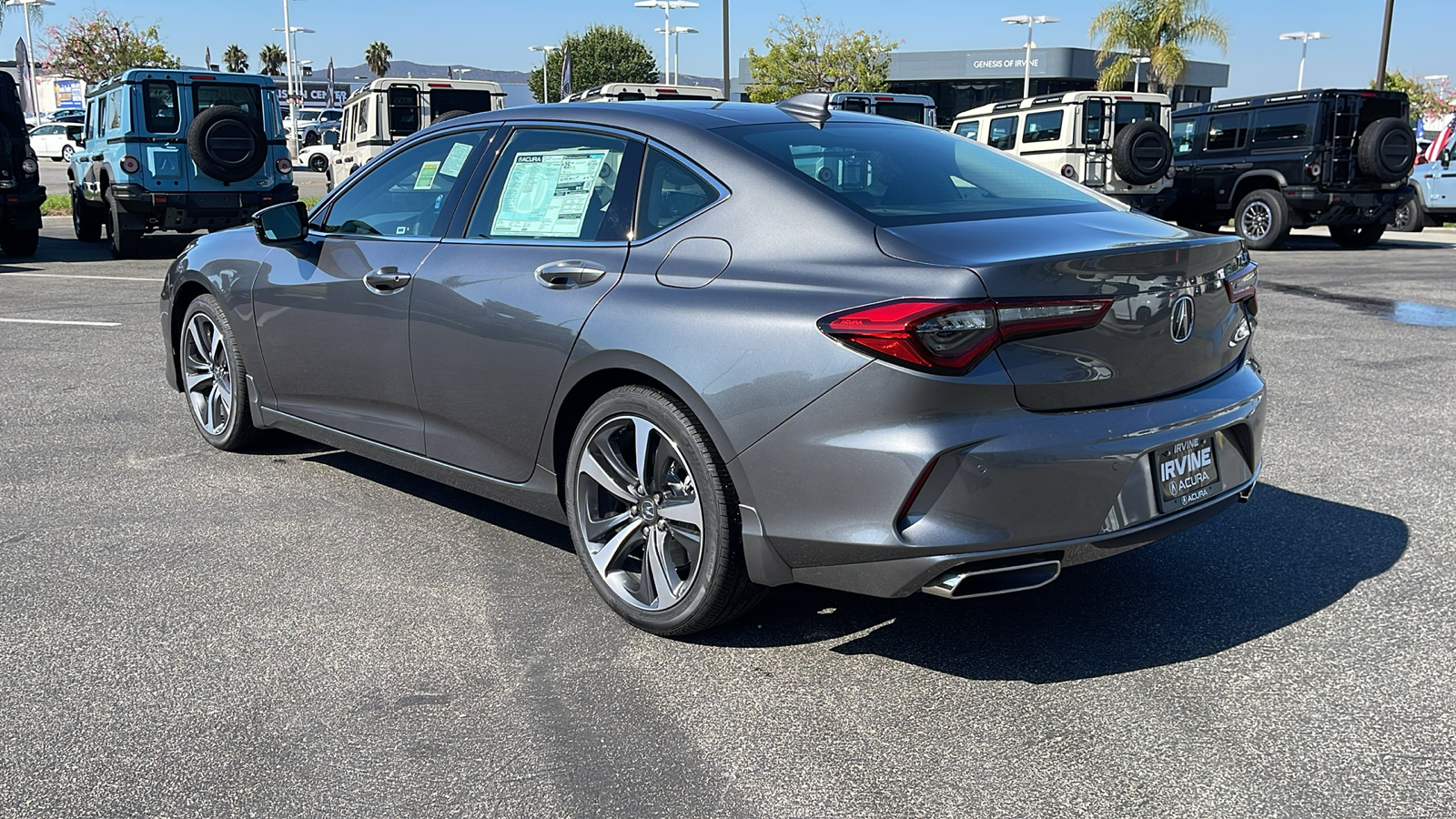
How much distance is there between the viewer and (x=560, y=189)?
3.99 metres

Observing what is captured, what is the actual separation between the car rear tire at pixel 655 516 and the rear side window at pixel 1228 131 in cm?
1685

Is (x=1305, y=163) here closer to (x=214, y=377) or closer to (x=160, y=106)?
(x=160, y=106)

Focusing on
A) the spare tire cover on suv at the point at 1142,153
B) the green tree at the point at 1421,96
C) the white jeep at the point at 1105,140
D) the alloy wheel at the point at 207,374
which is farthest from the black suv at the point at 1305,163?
the green tree at the point at 1421,96

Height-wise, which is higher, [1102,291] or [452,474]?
[1102,291]

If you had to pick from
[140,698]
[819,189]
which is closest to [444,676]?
[140,698]

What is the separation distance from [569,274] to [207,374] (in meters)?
2.80

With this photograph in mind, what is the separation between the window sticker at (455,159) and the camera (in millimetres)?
4383

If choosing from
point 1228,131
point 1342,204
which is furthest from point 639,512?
point 1228,131

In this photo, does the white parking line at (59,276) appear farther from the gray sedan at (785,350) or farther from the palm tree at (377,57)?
the palm tree at (377,57)

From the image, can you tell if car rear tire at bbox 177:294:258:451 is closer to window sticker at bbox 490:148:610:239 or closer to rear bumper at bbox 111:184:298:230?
window sticker at bbox 490:148:610:239

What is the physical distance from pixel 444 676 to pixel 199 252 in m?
3.07

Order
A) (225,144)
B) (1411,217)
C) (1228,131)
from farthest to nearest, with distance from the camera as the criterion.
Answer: (1411,217), (1228,131), (225,144)

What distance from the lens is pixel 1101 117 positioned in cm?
1891

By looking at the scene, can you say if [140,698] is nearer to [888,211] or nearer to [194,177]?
[888,211]
